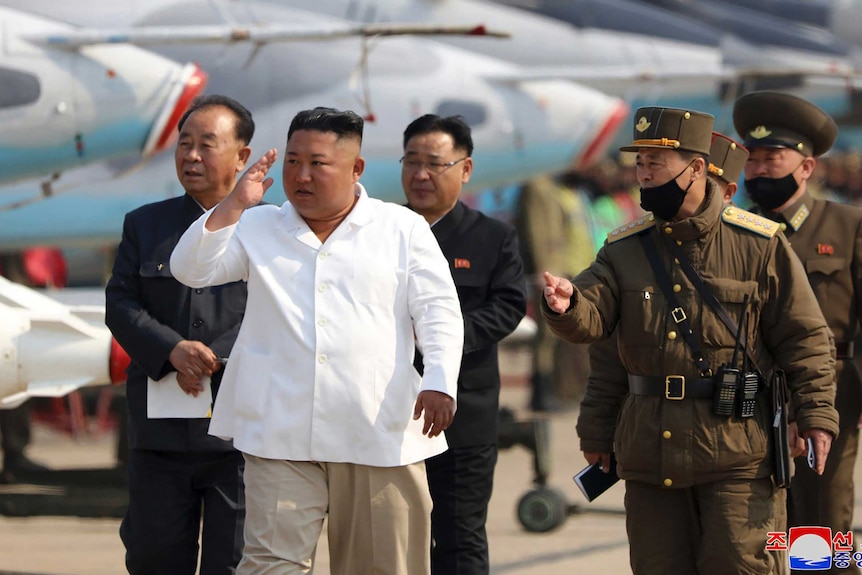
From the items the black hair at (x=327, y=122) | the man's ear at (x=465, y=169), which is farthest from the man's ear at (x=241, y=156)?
the man's ear at (x=465, y=169)

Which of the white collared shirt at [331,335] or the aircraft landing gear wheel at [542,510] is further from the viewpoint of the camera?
the aircraft landing gear wheel at [542,510]

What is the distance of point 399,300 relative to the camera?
3.97 m

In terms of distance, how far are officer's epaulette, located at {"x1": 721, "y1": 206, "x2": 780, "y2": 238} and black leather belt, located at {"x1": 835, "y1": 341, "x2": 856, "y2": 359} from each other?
1.26 m

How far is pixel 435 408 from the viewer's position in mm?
3785

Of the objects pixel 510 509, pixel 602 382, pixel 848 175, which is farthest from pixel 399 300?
pixel 848 175

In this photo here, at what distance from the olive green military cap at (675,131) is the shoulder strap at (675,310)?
32 centimetres

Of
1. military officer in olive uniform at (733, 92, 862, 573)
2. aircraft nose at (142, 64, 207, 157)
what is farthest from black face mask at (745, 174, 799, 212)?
aircraft nose at (142, 64, 207, 157)

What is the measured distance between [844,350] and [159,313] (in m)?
2.67

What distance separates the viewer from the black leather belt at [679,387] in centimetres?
412

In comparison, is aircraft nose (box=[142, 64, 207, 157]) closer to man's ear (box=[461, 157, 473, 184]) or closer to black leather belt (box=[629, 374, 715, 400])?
man's ear (box=[461, 157, 473, 184])

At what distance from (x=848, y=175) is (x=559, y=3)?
7.96m

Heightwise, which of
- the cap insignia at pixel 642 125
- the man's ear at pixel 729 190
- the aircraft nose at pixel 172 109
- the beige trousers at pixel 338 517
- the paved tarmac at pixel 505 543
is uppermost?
the aircraft nose at pixel 172 109

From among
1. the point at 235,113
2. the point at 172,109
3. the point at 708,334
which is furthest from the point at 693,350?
the point at 172,109

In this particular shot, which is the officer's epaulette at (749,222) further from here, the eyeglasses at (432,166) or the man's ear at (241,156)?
the man's ear at (241,156)
